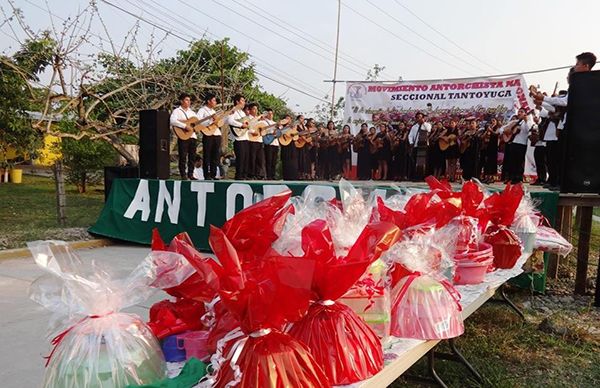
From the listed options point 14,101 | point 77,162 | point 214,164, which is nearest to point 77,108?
point 14,101

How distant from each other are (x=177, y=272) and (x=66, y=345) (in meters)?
0.31

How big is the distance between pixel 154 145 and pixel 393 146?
561cm

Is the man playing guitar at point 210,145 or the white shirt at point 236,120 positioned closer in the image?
the man playing guitar at point 210,145

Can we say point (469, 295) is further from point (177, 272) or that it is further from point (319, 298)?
point (177, 272)

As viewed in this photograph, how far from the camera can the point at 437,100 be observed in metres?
12.4

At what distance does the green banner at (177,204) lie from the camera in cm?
609

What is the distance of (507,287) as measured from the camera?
16.6 feet

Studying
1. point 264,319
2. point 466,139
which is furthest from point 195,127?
point 264,319

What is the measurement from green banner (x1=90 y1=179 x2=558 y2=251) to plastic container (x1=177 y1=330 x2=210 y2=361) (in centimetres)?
419

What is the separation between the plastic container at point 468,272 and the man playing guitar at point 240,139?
695cm

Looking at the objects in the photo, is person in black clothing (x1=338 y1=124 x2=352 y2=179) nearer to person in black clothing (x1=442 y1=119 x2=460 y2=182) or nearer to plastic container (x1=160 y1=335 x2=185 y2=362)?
person in black clothing (x1=442 y1=119 x2=460 y2=182)

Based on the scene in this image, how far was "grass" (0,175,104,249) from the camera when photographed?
7.23 m

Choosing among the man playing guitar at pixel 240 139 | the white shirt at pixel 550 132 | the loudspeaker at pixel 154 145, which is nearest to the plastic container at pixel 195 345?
the loudspeaker at pixel 154 145

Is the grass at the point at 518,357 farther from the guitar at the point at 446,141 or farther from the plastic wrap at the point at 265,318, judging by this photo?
the guitar at the point at 446,141
